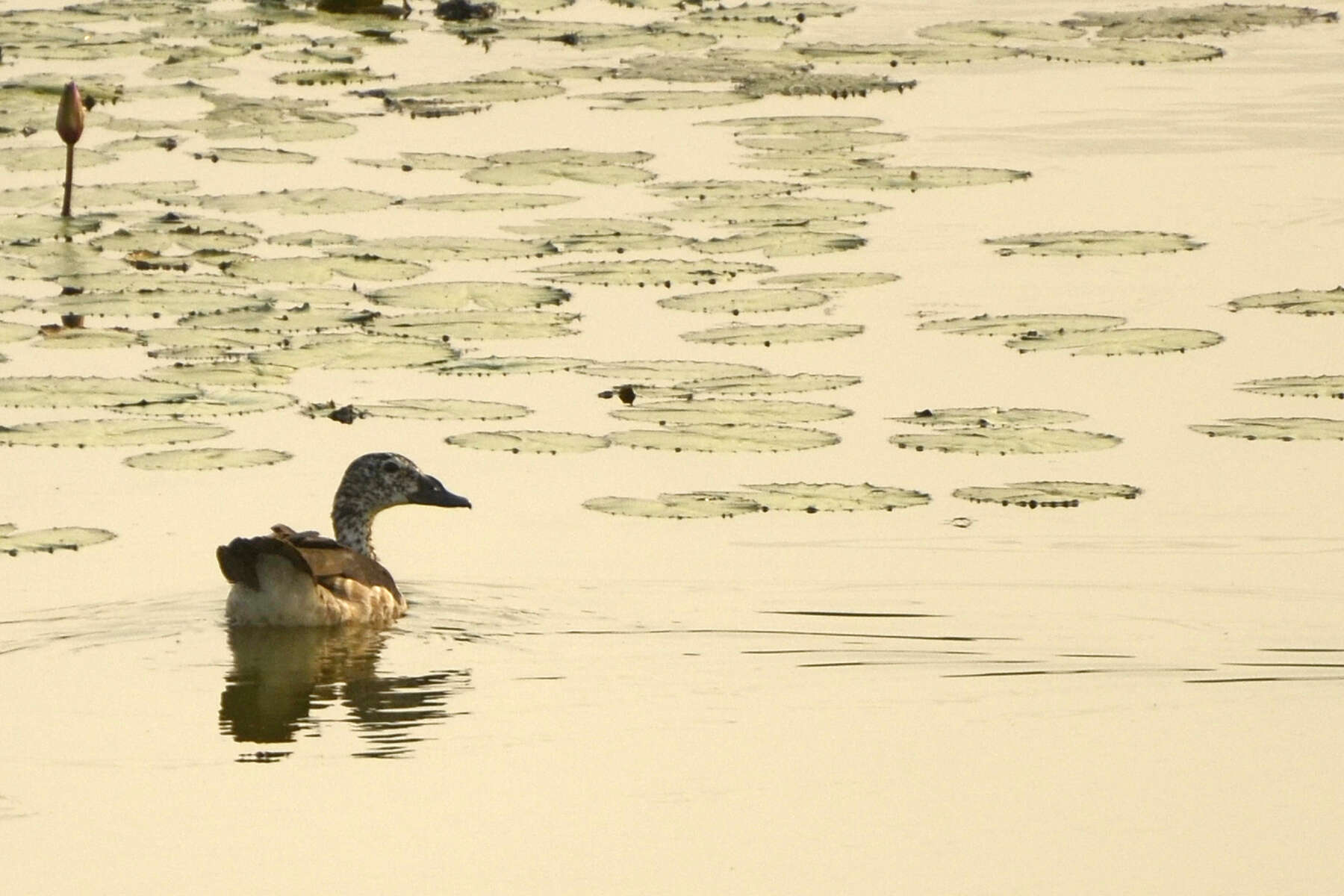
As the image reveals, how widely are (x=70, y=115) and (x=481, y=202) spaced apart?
2424 mm

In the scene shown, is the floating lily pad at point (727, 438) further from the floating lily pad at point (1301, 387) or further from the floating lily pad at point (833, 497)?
the floating lily pad at point (1301, 387)

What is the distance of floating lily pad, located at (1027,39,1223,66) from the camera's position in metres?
22.8

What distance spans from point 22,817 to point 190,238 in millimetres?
8074

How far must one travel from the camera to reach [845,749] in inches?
337

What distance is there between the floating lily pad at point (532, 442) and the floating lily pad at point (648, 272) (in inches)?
107

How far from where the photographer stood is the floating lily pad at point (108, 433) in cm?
1153

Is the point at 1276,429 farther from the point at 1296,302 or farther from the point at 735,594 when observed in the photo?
the point at 735,594

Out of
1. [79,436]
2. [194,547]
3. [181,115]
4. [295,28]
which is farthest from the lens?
[295,28]

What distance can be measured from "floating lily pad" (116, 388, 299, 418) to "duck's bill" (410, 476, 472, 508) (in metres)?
1.38

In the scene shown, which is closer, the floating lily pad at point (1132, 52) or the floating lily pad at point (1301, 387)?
the floating lily pad at point (1301, 387)

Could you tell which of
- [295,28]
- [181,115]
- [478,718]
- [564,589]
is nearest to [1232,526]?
[564,589]

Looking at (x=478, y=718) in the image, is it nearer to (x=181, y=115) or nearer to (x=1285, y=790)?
(x=1285, y=790)

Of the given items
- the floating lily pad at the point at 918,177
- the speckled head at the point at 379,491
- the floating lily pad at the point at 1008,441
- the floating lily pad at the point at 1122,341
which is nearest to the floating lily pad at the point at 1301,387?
the floating lily pad at the point at 1122,341

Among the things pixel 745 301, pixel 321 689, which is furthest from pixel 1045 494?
pixel 745 301
